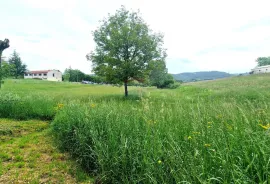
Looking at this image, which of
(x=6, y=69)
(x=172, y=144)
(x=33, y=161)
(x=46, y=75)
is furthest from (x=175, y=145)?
(x=46, y=75)

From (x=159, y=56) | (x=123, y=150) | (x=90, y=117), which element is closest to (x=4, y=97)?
(x=90, y=117)

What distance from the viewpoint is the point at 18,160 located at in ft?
12.6

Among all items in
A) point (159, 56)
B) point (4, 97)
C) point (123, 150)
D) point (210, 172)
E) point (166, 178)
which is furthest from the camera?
point (159, 56)

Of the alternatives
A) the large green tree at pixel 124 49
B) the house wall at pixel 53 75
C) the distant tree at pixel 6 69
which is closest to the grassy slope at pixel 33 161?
the distant tree at pixel 6 69

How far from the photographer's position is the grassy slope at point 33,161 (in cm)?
314

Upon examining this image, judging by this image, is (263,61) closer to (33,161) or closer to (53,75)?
(53,75)

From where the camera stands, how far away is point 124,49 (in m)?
14.7

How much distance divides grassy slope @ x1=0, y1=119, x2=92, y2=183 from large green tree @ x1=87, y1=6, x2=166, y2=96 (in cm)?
894

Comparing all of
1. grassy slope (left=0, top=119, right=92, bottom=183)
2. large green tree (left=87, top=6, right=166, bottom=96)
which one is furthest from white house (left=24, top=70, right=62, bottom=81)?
grassy slope (left=0, top=119, right=92, bottom=183)

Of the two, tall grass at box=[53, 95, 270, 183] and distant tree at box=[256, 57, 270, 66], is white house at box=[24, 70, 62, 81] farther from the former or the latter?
distant tree at box=[256, 57, 270, 66]

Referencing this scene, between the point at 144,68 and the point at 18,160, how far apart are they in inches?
453

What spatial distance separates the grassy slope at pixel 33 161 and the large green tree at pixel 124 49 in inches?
352

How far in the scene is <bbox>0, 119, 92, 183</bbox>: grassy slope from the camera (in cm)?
314

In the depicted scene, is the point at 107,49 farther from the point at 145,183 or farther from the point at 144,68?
the point at 145,183
